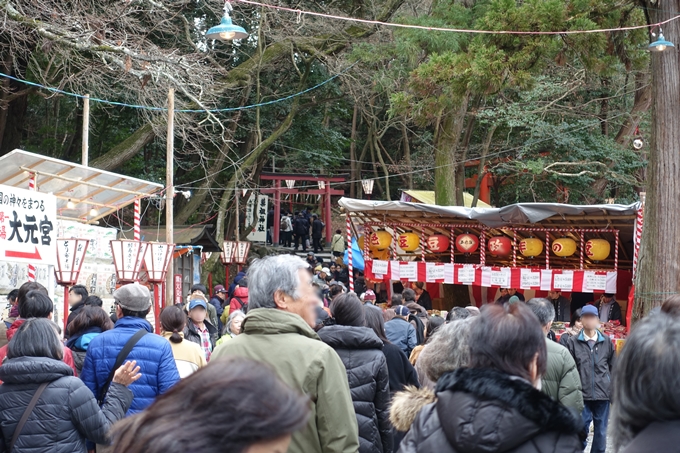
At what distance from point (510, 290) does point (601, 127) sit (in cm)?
1080

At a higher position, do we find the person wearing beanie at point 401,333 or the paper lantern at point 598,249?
the paper lantern at point 598,249

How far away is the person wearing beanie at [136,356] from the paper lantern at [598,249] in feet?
37.8

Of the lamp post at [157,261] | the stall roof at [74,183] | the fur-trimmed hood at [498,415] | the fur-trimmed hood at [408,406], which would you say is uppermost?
the stall roof at [74,183]

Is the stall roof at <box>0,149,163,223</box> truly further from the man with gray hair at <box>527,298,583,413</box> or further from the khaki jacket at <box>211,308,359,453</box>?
the khaki jacket at <box>211,308,359,453</box>

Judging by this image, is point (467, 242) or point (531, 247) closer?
point (531, 247)

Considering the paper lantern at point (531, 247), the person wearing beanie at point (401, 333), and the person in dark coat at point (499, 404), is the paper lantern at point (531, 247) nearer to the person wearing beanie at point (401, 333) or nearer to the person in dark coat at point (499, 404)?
the person wearing beanie at point (401, 333)

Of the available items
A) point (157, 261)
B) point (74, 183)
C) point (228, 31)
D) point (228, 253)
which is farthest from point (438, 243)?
point (228, 253)

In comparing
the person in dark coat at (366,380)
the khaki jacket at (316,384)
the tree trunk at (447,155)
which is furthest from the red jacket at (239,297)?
the tree trunk at (447,155)

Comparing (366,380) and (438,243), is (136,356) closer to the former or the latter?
(366,380)

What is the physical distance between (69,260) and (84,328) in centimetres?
484

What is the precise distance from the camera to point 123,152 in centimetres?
2080

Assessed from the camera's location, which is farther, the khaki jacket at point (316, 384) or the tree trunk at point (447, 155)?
the tree trunk at point (447, 155)

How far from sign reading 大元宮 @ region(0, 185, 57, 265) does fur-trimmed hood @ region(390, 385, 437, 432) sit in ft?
19.2

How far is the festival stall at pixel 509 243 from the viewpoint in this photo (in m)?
14.3
